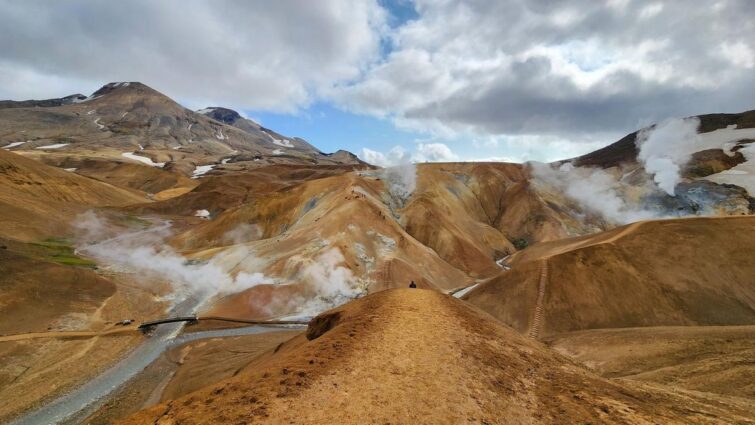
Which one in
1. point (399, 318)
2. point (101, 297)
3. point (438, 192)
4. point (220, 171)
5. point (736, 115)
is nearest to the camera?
point (399, 318)

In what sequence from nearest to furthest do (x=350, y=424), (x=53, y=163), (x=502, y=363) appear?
(x=350, y=424) → (x=502, y=363) → (x=53, y=163)

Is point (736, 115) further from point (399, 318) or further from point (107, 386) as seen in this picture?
point (107, 386)

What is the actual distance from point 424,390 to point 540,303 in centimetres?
2720

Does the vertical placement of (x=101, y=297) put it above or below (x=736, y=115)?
below

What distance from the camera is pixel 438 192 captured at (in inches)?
2953

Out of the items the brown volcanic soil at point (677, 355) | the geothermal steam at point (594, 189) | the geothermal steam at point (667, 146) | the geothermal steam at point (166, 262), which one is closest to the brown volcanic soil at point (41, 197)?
the geothermal steam at point (166, 262)

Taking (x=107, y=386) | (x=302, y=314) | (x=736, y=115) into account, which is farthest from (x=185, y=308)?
(x=736, y=115)

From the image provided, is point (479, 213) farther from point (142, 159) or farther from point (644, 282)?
point (142, 159)

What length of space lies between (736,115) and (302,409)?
390ft

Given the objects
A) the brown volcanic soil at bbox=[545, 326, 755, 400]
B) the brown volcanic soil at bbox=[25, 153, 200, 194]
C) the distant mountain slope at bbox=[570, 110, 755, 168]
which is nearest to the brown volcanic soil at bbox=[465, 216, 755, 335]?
the brown volcanic soil at bbox=[545, 326, 755, 400]

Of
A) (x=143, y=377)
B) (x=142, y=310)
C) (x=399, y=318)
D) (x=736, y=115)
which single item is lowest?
(x=143, y=377)

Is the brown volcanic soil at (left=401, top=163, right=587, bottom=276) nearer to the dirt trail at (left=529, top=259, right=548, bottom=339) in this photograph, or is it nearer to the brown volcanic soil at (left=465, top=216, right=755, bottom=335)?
the dirt trail at (left=529, top=259, right=548, bottom=339)

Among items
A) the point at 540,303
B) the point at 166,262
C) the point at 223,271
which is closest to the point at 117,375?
the point at 223,271

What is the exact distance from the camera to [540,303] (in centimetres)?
3500
